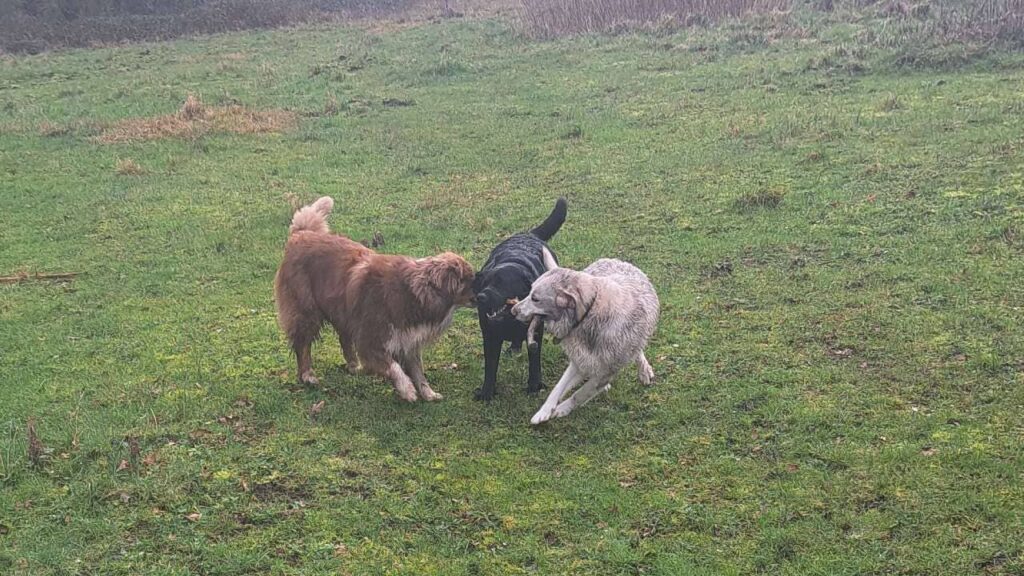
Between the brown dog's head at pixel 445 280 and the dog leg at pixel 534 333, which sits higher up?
the brown dog's head at pixel 445 280

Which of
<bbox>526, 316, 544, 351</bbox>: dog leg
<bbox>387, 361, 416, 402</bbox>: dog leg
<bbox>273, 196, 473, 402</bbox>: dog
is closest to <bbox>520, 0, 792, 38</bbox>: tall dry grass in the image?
<bbox>273, 196, 473, 402</bbox>: dog

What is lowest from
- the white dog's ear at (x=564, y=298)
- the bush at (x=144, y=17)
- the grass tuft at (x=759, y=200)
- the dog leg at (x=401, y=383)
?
the dog leg at (x=401, y=383)

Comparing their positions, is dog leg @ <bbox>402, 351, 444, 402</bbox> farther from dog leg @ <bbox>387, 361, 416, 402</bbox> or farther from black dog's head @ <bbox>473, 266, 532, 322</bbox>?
black dog's head @ <bbox>473, 266, 532, 322</bbox>

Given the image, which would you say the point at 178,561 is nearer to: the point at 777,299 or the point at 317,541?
the point at 317,541

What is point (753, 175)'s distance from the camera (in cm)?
1260

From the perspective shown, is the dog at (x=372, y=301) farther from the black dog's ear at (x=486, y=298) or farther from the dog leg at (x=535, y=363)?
the dog leg at (x=535, y=363)

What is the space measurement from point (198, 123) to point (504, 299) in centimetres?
1336

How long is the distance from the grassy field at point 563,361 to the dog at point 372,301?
13.0 inches

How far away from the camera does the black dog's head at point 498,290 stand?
6.80 metres

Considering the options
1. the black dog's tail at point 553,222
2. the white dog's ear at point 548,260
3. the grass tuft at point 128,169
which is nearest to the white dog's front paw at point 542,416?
the white dog's ear at point 548,260

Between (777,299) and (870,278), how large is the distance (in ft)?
3.24

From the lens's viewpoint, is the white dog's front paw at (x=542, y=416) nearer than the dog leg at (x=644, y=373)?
Yes

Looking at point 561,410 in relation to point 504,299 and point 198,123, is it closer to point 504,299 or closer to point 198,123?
point 504,299

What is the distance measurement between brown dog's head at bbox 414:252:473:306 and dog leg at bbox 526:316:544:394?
60 centimetres
